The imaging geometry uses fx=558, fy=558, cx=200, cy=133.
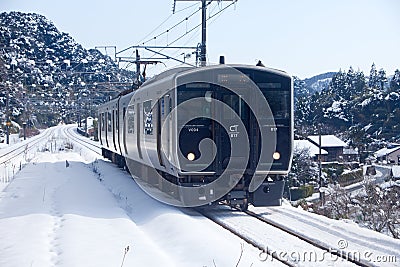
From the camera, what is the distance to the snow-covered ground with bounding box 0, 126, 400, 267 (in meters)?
7.45

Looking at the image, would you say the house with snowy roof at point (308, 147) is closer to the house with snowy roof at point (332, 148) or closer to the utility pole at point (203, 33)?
the house with snowy roof at point (332, 148)

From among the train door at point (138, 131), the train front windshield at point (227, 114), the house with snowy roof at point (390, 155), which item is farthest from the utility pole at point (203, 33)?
the house with snowy roof at point (390, 155)

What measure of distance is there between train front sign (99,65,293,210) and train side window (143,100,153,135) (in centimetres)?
192

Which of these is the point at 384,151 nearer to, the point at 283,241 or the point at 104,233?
the point at 283,241

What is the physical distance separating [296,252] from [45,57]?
10484 centimetres

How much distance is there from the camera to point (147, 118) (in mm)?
14773

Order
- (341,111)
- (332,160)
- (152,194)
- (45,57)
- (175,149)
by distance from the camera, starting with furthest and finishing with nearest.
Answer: (45,57)
(341,111)
(332,160)
(152,194)
(175,149)

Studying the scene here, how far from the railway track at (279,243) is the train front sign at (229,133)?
639 millimetres

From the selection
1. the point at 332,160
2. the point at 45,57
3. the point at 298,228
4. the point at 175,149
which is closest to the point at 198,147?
the point at 175,149

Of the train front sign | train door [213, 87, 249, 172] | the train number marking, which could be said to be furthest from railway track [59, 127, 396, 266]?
the train number marking

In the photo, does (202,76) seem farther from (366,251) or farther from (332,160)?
(332,160)

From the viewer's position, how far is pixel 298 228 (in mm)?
9938

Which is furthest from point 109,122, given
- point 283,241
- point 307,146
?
point 307,146

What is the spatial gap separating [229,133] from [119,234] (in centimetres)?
386
